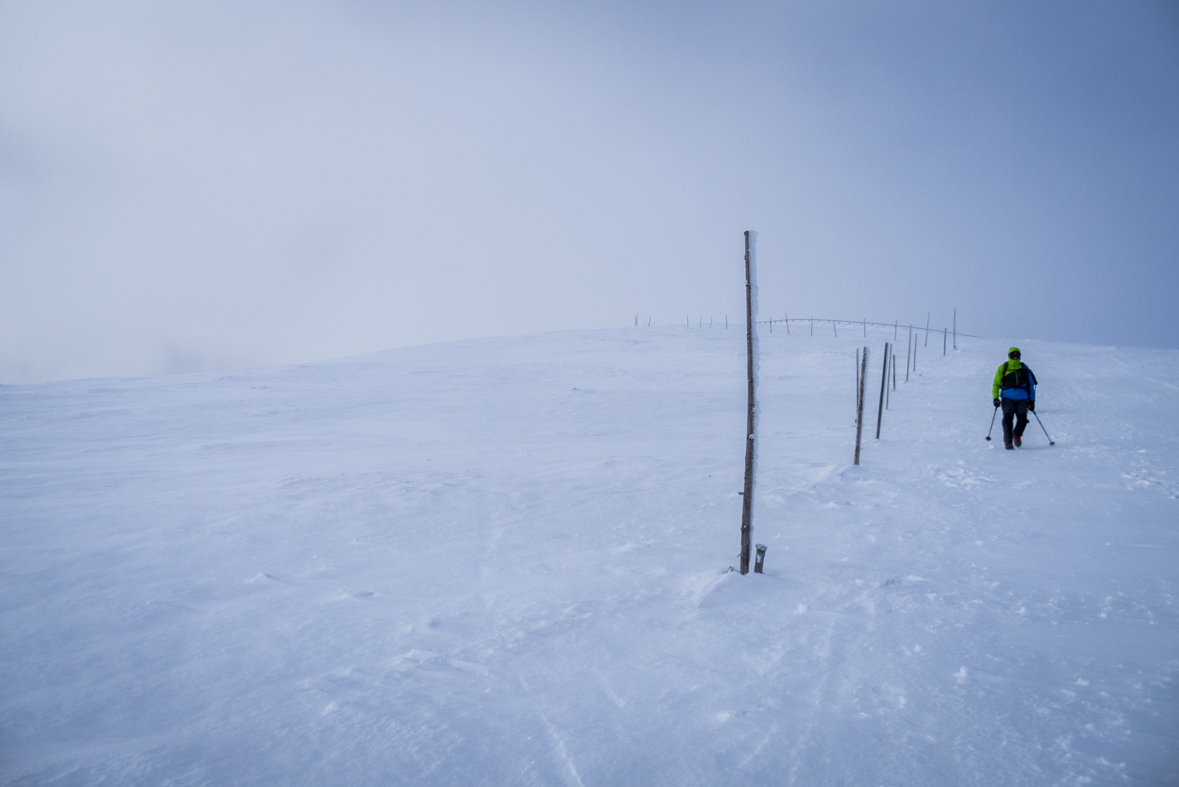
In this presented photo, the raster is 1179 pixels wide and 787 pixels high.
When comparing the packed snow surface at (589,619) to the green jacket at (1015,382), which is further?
the green jacket at (1015,382)

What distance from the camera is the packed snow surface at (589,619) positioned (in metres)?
2.51

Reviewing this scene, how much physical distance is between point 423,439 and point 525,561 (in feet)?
23.9

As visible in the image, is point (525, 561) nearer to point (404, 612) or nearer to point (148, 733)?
point (404, 612)

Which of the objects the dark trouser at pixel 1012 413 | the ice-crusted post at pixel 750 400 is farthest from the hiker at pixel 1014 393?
the ice-crusted post at pixel 750 400

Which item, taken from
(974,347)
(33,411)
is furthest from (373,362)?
(974,347)

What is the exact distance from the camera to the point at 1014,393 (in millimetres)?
9312

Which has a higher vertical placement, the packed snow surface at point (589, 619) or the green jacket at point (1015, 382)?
the green jacket at point (1015, 382)

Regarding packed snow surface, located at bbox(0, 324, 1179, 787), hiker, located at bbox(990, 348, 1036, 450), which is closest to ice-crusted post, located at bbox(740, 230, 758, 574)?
packed snow surface, located at bbox(0, 324, 1179, 787)

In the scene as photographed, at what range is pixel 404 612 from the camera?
12.7ft

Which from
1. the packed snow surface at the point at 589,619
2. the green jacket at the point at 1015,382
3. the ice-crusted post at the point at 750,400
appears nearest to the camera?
the packed snow surface at the point at 589,619

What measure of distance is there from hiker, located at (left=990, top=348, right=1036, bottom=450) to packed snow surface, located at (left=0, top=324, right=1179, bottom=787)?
1.42 ft

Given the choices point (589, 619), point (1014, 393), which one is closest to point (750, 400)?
point (589, 619)

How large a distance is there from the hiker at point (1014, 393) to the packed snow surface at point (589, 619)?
17.0 inches

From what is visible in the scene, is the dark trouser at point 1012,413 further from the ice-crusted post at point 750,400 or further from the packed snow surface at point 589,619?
the ice-crusted post at point 750,400
